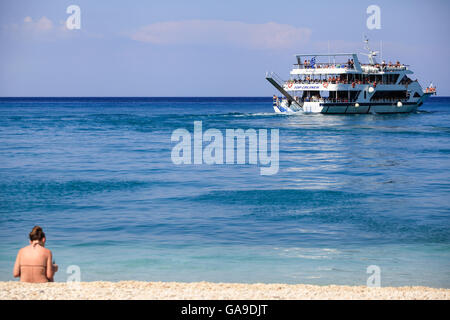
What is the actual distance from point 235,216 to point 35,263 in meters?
9.38

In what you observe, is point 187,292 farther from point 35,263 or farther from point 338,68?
point 338,68

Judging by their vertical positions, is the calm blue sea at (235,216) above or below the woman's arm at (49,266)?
below

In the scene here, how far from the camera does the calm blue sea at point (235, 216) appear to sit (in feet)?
40.2

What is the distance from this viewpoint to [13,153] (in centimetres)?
3612

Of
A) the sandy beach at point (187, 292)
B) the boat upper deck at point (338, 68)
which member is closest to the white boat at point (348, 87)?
the boat upper deck at point (338, 68)

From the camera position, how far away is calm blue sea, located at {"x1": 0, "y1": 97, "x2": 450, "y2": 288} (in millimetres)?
12250

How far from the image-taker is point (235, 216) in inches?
700

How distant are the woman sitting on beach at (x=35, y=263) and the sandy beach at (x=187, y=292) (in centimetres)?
17

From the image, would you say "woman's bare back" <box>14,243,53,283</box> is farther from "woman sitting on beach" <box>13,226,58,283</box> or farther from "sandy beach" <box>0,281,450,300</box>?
"sandy beach" <box>0,281,450,300</box>

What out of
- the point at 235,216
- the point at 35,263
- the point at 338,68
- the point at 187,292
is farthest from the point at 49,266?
the point at 338,68

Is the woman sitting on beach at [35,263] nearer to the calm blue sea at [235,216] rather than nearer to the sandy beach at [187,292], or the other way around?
the sandy beach at [187,292]

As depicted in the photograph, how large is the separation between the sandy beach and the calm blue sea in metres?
1.83

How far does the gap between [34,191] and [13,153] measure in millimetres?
14630

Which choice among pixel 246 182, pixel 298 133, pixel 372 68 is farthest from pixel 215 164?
pixel 372 68
